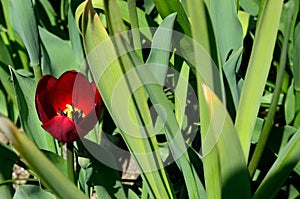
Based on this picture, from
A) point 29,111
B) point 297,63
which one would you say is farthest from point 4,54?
point 297,63

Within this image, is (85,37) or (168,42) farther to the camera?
(168,42)

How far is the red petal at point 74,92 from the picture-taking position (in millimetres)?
1126

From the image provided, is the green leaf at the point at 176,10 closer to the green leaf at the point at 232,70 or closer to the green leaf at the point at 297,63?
the green leaf at the point at 232,70

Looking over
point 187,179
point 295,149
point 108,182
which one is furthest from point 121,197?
point 295,149

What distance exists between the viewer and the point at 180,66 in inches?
50.0

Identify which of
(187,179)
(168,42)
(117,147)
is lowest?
(117,147)

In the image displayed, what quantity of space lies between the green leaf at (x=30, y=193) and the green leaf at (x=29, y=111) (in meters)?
0.16

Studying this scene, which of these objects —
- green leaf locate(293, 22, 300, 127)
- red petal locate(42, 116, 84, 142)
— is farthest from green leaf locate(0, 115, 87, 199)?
green leaf locate(293, 22, 300, 127)

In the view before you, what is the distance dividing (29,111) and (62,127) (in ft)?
1.04

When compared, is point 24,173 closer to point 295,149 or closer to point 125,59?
point 125,59

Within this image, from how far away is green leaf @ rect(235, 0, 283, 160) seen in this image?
3.07ft

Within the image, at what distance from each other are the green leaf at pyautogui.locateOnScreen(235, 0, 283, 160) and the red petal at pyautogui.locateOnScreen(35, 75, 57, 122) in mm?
325

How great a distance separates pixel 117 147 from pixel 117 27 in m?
0.68

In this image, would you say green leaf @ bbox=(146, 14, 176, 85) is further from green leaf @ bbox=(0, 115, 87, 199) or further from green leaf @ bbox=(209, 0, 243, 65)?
green leaf @ bbox=(0, 115, 87, 199)
